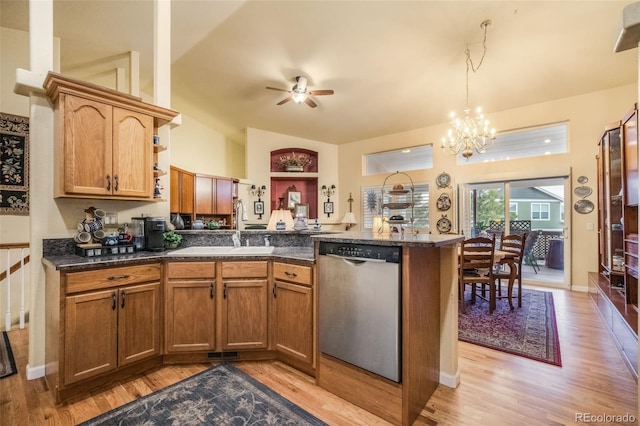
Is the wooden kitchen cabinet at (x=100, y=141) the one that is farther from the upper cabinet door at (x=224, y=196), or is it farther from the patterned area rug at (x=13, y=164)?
the upper cabinet door at (x=224, y=196)

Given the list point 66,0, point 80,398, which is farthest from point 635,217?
point 66,0

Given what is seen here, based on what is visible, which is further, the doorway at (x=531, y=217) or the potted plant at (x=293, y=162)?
the potted plant at (x=293, y=162)

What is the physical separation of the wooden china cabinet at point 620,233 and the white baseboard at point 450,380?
1.23 metres

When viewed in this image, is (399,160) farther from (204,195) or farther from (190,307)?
(190,307)

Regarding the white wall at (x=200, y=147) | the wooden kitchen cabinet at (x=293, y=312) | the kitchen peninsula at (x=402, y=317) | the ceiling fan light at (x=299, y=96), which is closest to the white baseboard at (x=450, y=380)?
the kitchen peninsula at (x=402, y=317)

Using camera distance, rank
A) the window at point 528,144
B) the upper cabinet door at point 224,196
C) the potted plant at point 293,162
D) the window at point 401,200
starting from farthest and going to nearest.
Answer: the potted plant at point 293,162, the upper cabinet door at point 224,196, the window at point 401,200, the window at point 528,144

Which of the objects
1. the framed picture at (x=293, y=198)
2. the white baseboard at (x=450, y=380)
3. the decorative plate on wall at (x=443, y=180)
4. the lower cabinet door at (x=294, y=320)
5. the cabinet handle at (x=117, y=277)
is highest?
the decorative plate on wall at (x=443, y=180)

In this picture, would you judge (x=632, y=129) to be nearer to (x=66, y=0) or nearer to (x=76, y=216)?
(x=76, y=216)

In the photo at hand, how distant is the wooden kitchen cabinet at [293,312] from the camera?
2.05m

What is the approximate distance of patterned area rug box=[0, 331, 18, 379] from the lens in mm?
2115

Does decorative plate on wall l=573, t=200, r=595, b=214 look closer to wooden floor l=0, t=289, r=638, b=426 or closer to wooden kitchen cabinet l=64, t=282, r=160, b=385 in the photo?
wooden floor l=0, t=289, r=638, b=426

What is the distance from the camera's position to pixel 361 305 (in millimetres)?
1720

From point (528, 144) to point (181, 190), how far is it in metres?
6.97

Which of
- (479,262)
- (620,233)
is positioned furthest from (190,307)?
(620,233)
